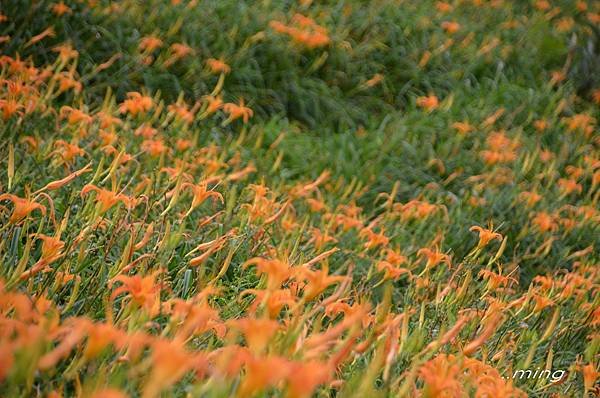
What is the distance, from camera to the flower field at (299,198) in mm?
1362

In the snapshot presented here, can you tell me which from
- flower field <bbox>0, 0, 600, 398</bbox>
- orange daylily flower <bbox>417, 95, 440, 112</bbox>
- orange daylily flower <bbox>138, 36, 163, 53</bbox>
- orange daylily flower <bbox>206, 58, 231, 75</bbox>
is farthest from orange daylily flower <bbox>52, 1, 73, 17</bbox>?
orange daylily flower <bbox>417, 95, 440, 112</bbox>

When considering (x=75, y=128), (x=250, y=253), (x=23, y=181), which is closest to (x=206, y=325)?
(x=250, y=253)

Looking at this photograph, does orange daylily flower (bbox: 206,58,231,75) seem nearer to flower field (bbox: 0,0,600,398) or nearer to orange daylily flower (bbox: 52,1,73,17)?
flower field (bbox: 0,0,600,398)

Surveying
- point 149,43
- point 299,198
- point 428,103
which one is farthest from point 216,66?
point 428,103

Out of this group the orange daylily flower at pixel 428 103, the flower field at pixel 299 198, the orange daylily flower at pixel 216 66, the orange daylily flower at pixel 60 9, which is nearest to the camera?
the flower field at pixel 299 198

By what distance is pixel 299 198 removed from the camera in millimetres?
3287

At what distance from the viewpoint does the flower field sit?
1.36 metres

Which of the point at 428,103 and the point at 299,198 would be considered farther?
the point at 428,103

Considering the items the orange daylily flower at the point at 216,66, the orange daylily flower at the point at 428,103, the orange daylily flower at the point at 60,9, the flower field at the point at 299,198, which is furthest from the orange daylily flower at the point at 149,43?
the orange daylily flower at the point at 428,103

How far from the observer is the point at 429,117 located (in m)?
4.77

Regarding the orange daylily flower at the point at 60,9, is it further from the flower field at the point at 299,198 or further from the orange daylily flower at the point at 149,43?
the orange daylily flower at the point at 149,43

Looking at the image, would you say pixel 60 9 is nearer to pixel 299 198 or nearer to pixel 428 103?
pixel 299 198

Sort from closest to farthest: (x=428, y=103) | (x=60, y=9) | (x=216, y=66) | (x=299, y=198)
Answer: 1. (x=299, y=198)
2. (x=60, y=9)
3. (x=216, y=66)
4. (x=428, y=103)

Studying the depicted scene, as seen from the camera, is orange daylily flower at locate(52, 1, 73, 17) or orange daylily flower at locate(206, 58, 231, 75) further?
orange daylily flower at locate(206, 58, 231, 75)
